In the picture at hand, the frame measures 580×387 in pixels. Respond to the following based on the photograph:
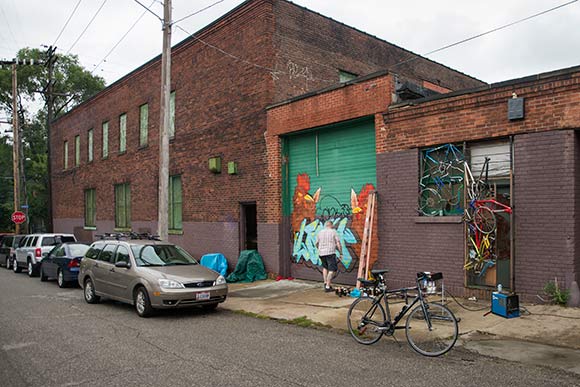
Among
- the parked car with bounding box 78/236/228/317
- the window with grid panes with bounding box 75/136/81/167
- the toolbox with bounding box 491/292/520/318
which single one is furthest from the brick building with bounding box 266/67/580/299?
the window with grid panes with bounding box 75/136/81/167

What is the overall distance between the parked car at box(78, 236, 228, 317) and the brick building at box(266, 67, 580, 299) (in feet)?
13.7

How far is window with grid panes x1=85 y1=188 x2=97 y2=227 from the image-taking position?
28803mm

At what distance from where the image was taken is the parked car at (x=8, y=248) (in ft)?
71.8

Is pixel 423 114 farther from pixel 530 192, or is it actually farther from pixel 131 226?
pixel 131 226

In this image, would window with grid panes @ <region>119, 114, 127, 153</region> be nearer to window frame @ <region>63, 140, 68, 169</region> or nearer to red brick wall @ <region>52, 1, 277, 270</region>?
red brick wall @ <region>52, 1, 277, 270</region>

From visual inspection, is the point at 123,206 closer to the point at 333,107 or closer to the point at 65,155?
the point at 65,155

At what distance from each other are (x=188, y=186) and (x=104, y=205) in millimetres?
A: 9940

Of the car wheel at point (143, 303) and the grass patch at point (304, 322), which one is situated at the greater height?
the car wheel at point (143, 303)

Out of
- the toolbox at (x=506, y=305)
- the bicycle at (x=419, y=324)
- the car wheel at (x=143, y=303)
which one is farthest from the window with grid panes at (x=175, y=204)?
the toolbox at (x=506, y=305)

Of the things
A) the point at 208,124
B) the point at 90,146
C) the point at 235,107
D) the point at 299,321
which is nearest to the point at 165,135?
the point at 235,107

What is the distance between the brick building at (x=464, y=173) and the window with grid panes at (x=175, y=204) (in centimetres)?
740

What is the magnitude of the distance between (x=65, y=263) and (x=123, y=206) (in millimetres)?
9962

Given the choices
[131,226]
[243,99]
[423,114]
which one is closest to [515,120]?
[423,114]

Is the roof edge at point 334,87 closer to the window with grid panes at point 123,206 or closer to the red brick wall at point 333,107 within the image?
the red brick wall at point 333,107
